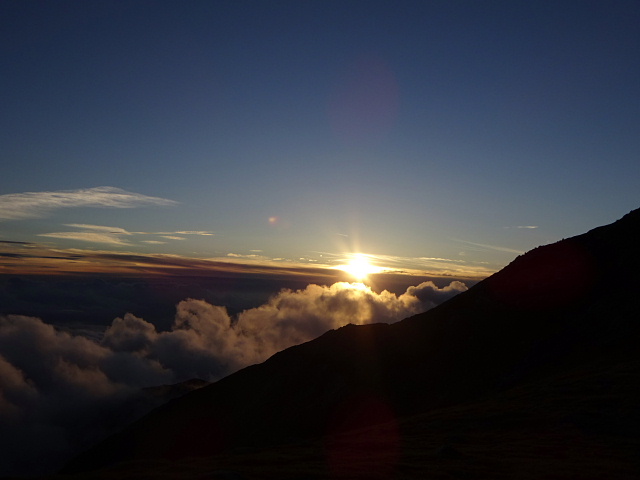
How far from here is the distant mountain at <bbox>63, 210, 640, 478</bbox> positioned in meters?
26.1

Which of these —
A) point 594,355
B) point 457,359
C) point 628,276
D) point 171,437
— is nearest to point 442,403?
point 457,359

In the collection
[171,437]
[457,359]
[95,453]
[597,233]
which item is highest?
[597,233]

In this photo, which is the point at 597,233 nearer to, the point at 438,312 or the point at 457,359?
the point at 438,312

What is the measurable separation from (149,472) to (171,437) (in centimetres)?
9141

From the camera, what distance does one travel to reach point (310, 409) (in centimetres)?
8144

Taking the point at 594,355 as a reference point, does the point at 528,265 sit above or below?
above

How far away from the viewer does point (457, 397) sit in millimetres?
64188

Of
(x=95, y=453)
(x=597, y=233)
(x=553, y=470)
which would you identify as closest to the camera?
(x=553, y=470)

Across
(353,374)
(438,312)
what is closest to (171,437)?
(353,374)

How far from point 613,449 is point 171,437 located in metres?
99.2

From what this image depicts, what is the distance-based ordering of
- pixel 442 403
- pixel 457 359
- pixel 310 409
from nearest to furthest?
pixel 442 403 < pixel 457 359 < pixel 310 409

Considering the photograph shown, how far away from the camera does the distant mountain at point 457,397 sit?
26.1 metres

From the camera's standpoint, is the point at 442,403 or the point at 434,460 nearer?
the point at 434,460

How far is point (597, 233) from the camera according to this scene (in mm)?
92750
